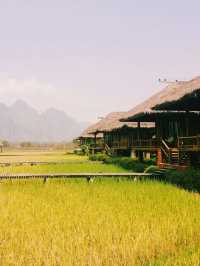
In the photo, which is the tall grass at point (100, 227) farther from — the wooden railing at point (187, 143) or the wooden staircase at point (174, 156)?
the wooden staircase at point (174, 156)

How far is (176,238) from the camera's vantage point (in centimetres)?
677

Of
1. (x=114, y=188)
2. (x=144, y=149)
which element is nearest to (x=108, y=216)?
(x=114, y=188)

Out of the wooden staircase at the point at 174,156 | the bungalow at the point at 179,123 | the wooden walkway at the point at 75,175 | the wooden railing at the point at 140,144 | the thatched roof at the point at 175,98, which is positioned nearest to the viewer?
the thatched roof at the point at 175,98

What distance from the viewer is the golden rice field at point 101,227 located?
19.0 ft

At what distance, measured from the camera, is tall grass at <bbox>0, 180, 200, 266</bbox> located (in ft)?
19.1

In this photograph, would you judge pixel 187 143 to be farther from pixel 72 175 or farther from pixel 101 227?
pixel 101 227

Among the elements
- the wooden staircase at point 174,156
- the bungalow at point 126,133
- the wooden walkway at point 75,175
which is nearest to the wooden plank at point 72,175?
the wooden walkway at point 75,175

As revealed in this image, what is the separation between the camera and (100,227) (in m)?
7.56

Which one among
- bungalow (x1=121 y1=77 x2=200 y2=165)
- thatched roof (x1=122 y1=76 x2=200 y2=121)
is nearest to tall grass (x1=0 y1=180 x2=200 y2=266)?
thatched roof (x1=122 y1=76 x2=200 y2=121)

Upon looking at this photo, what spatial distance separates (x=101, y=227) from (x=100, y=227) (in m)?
0.02

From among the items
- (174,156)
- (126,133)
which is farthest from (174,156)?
(126,133)

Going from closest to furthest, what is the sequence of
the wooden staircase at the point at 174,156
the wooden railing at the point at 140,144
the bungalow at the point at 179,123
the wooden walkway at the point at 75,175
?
the wooden walkway at the point at 75,175 → the bungalow at the point at 179,123 → the wooden staircase at the point at 174,156 → the wooden railing at the point at 140,144

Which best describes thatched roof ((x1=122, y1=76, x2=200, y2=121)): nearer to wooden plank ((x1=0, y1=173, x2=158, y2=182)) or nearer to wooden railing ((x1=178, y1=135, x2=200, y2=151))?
wooden railing ((x1=178, y1=135, x2=200, y2=151))

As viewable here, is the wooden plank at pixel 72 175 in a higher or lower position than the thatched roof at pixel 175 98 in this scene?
lower
